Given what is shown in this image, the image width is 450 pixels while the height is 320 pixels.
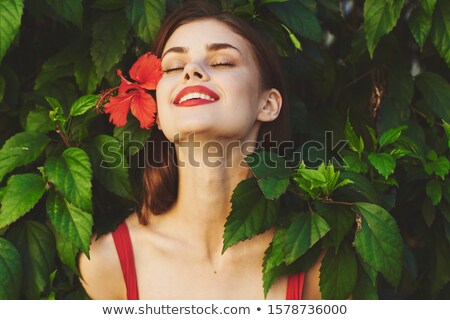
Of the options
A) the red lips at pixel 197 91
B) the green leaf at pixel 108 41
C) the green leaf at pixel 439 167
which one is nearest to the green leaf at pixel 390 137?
the green leaf at pixel 439 167

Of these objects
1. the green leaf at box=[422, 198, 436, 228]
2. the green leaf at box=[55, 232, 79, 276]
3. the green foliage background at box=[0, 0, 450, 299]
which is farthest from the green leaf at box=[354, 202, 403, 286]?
the green leaf at box=[55, 232, 79, 276]

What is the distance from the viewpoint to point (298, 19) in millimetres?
1768

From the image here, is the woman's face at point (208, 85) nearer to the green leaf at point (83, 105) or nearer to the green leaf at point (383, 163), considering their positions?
the green leaf at point (83, 105)

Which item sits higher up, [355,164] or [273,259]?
[355,164]

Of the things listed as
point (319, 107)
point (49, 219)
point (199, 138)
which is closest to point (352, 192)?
point (199, 138)

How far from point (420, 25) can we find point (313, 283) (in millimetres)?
699

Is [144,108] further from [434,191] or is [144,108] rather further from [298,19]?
[434,191]

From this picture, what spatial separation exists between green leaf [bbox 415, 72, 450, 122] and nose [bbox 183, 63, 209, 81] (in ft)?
2.25

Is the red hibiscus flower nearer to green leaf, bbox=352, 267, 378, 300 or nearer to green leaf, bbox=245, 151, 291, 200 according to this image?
green leaf, bbox=245, 151, 291, 200

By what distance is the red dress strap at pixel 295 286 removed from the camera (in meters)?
1.73

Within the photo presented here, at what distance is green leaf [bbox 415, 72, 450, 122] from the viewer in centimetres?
193

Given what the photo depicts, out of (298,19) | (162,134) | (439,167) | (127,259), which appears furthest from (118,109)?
(439,167)
